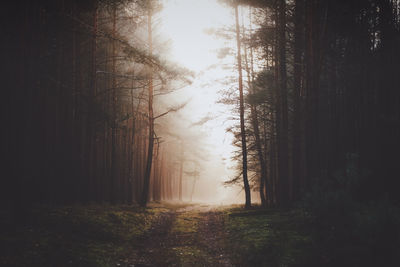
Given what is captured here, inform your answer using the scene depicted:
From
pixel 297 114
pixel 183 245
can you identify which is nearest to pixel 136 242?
pixel 183 245

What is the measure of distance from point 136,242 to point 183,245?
5.15ft

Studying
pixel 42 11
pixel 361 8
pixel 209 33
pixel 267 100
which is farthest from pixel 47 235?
pixel 361 8

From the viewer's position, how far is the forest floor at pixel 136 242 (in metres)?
5.75

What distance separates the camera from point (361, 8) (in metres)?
12.0

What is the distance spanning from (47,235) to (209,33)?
42.4 feet

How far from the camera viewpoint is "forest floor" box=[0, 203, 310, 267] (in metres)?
5.75

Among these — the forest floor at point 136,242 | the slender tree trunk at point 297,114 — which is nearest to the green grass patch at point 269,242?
the forest floor at point 136,242

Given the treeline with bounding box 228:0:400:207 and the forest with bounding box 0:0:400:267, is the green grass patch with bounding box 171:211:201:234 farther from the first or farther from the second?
the treeline with bounding box 228:0:400:207

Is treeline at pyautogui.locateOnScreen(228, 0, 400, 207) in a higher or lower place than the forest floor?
higher

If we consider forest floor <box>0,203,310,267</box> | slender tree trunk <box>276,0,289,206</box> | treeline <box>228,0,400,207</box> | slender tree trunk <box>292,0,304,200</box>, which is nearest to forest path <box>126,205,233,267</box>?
forest floor <box>0,203,310,267</box>

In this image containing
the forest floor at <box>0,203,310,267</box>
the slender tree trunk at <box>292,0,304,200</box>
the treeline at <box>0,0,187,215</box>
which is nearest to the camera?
the forest floor at <box>0,203,310,267</box>

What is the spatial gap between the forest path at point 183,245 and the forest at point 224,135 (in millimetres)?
66

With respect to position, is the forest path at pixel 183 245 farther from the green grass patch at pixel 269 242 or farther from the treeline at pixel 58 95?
the treeline at pixel 58 95

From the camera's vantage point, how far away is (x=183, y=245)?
8.05m
